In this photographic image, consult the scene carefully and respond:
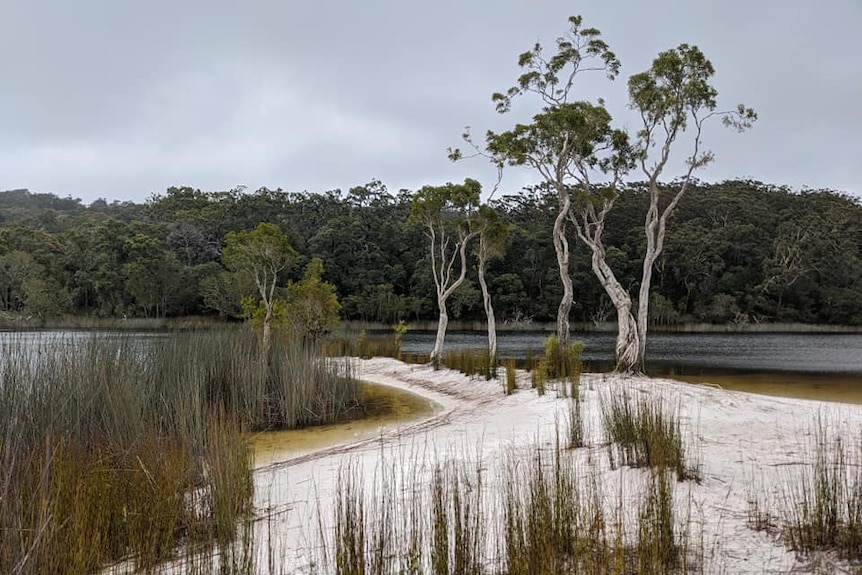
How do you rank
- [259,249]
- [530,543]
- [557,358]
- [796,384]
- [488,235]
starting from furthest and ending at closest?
[259,249] < [488,235] < [796,384] < [557,358] < [530,543]

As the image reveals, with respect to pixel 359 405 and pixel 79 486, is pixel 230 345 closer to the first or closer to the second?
pixel 359 405

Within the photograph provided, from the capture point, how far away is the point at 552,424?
7.14m

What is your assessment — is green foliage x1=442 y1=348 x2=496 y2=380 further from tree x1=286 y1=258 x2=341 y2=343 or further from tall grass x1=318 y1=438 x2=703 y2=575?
tall grass x1=318 y1=438 x2=703 y2=575

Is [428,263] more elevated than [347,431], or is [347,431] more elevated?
[428,263]

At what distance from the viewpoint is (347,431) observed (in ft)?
26.9

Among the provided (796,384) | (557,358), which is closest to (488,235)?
(557,358)

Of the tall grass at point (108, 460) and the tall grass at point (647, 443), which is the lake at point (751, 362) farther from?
the tall grass at point (647, 443)

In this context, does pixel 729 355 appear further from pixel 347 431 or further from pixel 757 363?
pixel 347 431

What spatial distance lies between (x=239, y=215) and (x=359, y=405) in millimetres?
36719

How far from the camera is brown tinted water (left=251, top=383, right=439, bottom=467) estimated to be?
6.93m

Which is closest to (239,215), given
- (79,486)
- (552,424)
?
(552,424)

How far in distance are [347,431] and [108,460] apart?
444cm

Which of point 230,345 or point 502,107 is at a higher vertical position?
point 502,107

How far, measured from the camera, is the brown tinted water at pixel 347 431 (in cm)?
693
